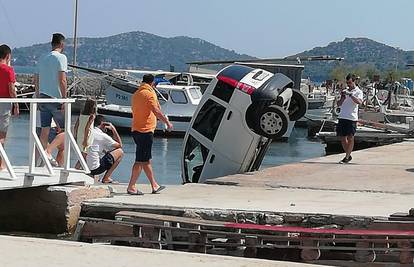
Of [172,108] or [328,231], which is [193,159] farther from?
[172,108]

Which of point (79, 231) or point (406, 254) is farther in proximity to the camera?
point (79, 231)

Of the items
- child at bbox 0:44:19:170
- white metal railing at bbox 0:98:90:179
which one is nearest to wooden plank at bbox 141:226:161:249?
white metal railing at bbox 0:98:90:179

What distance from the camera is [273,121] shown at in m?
14.9

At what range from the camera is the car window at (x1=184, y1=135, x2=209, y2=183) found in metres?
16.0

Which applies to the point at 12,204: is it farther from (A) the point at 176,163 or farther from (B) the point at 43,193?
(A) the point at 176,163

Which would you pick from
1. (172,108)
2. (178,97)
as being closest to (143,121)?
(172,108)

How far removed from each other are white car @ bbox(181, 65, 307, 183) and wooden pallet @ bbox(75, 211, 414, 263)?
5141mm

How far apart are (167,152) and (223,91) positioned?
2340 centimetres

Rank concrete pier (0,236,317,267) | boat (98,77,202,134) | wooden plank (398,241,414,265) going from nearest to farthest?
concrete pier (0,236,317,267), wooden plank (398,241,414,265), boat (98,77,202,134)

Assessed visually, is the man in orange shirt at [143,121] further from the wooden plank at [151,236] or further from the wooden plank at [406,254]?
the wooden plank at [406,254]

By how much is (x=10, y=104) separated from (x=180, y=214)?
3.18 metres

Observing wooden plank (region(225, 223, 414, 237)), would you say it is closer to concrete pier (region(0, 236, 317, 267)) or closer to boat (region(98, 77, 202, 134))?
concrete pier (region(0, 236, 317, 267))

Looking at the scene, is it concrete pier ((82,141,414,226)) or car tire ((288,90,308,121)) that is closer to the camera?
concrete pier ((82,141,414,226))

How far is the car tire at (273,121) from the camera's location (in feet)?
48.5
